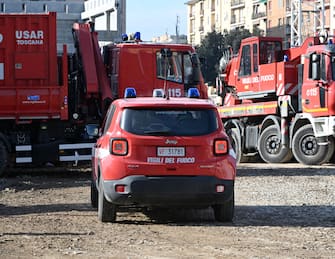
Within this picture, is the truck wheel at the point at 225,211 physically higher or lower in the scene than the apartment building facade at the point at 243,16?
lower

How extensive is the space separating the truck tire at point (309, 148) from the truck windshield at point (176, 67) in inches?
227

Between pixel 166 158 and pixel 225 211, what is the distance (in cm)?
124

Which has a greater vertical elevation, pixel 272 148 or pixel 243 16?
pixel 243 16

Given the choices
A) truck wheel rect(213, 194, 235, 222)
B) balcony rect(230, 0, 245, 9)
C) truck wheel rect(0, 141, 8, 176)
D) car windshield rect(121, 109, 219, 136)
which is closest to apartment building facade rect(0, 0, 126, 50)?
truck wheel rect(0, 141, 8, 176)

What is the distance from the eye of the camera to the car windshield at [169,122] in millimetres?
9844

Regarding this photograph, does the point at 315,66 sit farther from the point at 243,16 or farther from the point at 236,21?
the point at 236,21

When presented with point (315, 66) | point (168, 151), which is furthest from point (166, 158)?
point (315, 66)

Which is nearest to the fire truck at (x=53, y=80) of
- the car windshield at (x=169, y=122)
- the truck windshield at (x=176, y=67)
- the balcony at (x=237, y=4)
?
the truck windshield at (x=176, y=67)

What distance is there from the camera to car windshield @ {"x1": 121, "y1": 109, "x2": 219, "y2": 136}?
32.3ft

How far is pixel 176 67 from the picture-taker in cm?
1775

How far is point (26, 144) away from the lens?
1773 cm

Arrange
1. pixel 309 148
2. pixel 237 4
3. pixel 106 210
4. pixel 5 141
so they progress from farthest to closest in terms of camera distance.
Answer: pixel 237 4, pixel 309 148, pixel 5 141, pixel 106 210

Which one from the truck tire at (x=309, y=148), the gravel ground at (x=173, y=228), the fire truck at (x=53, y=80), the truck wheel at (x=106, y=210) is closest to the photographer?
the gravel ground at (x=173, y=228)

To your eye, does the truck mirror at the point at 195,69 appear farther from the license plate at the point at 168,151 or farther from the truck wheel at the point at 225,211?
the license plate at the point at 168,151
